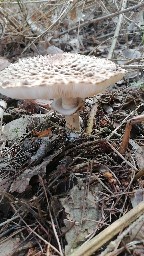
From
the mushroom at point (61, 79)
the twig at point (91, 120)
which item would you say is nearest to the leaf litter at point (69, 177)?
the twig at point (91, 120)

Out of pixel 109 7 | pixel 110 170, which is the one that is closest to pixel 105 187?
pixel 110 170

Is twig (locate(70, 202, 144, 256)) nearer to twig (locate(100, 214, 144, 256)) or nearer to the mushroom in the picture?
twig (locate(100, 214, 144, 256))

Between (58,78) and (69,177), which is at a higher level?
(58,78)

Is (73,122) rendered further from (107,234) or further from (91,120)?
(107,234)

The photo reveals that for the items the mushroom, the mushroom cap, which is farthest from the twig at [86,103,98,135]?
the mushroom cap

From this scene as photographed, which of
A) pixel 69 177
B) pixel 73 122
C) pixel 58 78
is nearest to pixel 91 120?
pixel 73 122

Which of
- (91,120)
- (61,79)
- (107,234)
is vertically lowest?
(107,234)
